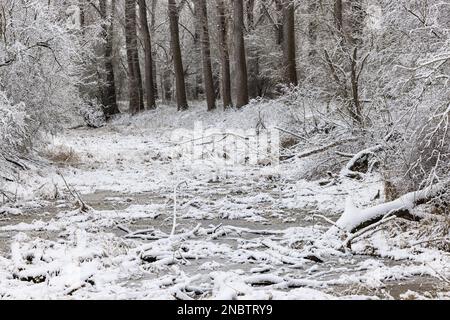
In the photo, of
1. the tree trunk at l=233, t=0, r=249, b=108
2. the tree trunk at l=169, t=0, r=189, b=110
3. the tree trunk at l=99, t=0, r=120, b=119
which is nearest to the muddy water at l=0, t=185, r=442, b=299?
the tree trunk at l=233, t=0, r=249, b=108

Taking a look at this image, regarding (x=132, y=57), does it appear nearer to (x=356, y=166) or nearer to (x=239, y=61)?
(x=239, y=61)

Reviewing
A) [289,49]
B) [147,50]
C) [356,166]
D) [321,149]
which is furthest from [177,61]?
[356,166]

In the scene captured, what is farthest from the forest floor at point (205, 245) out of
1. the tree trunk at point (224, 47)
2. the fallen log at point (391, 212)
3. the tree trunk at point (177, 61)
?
the tree trunk at point (177, 61)

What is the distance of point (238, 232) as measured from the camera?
764cm

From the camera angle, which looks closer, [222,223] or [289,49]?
[222,223]

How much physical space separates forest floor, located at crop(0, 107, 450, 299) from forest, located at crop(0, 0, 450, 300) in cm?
3

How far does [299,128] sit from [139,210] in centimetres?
516

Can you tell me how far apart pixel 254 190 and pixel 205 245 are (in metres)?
4.30

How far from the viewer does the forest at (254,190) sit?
5543mm

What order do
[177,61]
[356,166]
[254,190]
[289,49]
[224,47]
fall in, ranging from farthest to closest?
[177,61] → [224,47] → [289,49] → [254,190] → [356,166]

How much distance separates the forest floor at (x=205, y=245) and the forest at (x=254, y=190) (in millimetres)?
26

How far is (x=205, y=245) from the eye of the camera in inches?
269

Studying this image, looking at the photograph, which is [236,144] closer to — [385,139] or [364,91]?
[364,91]
